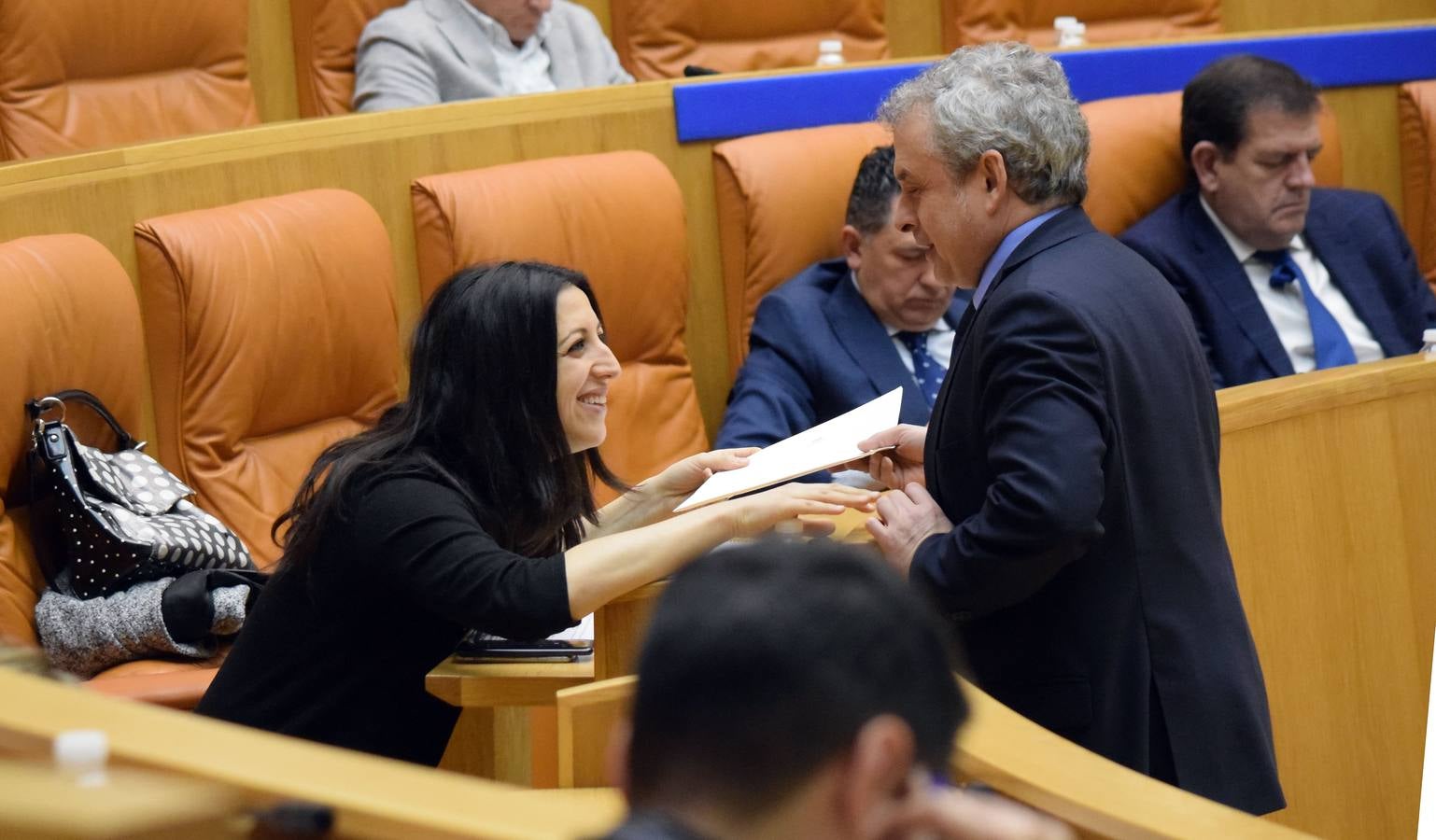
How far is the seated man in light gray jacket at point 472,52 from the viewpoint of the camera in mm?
2098

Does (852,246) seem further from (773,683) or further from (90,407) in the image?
(773,683)

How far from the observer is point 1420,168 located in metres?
2.58

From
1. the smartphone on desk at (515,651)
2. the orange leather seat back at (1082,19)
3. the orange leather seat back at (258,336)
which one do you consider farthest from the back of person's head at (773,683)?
the orange leather seat back at (1082,19)

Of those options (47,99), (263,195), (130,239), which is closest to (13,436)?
(130,239)

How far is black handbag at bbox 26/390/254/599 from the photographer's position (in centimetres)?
146

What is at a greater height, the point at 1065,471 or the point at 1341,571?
the point at 1065,471

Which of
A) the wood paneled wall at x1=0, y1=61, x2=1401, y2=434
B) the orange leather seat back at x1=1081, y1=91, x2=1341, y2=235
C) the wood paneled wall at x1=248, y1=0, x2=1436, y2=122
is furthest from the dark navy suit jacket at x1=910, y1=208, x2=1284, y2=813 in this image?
the wood paneled wall at x1=248, y1=0, x2=1436, y2=122

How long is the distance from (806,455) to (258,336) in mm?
753

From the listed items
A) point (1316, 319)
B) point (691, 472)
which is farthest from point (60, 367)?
point (1316, 319)

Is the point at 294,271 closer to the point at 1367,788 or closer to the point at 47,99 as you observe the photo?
the point at 47,99

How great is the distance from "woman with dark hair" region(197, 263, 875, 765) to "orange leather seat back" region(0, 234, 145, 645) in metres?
0.41

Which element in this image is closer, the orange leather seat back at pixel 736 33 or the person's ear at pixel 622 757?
the person's ear at pixel 622 757

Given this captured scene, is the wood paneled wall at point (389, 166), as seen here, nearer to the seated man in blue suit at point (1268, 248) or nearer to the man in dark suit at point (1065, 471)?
the seated man in blue suit at point (1268, 248)

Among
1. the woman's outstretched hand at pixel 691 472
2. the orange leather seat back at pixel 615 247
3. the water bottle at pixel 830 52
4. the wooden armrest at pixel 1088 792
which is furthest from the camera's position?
the water bottle at pixel 830 52
